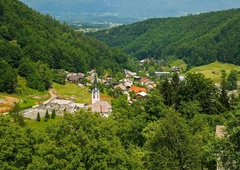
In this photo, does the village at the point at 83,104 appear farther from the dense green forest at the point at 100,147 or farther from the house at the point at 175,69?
the house at the point at 175,69

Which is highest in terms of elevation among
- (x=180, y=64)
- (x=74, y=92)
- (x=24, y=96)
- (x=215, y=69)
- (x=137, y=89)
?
(x=180, y=64)

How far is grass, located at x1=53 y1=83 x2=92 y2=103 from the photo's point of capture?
64162mm

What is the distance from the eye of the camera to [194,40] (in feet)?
495

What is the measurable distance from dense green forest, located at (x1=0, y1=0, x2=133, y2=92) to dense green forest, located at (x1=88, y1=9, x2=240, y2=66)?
35.6 metres

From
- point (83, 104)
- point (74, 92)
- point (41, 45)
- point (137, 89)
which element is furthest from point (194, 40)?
point (83, 104)

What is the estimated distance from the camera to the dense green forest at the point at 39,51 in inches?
2640

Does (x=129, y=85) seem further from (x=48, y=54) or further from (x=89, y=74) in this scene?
(x=48, y=54)

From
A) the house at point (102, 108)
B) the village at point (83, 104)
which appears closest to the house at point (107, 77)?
the village at point (83, 104)

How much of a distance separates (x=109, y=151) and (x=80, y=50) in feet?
284

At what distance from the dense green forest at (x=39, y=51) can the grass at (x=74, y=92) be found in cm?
283

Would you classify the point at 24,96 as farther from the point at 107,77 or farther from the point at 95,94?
the point at 107,77

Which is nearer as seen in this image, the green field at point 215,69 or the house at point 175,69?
the green field at point 215,69

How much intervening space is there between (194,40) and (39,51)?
Answer: 8857cm

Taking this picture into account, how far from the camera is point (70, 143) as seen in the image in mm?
15836
